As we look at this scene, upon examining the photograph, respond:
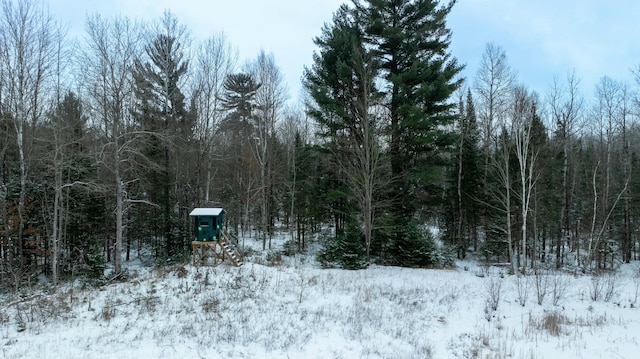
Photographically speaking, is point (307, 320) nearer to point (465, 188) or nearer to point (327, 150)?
point (327, 150)

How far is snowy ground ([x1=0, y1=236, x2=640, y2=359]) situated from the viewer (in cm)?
584

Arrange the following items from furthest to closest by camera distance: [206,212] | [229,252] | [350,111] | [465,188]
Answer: [465,188], [350,111], [206,212], [229,252]

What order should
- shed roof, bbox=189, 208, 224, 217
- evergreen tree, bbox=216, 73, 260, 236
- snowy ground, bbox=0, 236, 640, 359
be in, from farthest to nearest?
1. evergreen tree, bbox=216, 73, 260, 236
2. shed roof, bbox=189, 208, 224, 217
3. snowy ground, bbox=0, 236, 640, 359

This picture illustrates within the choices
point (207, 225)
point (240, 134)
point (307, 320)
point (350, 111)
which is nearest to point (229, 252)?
point (207, 225)

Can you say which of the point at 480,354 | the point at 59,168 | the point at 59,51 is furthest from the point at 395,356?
the point at 59,51

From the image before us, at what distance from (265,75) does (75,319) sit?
18128 millimetres

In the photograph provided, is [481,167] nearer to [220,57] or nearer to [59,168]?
[220,57]

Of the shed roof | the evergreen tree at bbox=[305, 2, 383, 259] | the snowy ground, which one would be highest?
the evergreen tree at bbox=[305, 2, 383, 259]

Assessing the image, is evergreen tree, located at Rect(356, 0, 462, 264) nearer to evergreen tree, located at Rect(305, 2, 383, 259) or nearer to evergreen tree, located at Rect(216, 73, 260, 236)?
evergreen tree, located at Rect(305, 2, 383, 259)

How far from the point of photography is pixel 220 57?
19.8 metres

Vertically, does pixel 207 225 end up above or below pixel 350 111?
below

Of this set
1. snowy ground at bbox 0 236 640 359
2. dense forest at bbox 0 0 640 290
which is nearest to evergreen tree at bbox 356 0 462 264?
dense forest at bbox 0 0 640 290

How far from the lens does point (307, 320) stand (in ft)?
24.1

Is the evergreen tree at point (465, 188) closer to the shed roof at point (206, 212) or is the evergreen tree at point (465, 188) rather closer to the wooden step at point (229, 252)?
the wooden step at point (229, 252)
